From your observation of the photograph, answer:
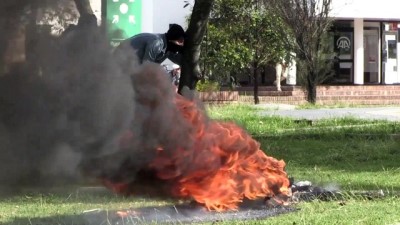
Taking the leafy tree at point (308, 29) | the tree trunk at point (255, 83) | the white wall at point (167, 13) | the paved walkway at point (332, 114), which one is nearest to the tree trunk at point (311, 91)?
the leafy tree at point (308, 29)

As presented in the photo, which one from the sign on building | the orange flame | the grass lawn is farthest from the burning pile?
the sign on building

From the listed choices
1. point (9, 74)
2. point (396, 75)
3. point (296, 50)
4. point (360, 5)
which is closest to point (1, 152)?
point (9, 74)

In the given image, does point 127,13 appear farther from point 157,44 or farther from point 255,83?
point 255,83

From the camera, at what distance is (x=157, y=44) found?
9.17 meters

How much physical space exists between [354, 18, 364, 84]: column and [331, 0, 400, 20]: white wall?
499 millimetres

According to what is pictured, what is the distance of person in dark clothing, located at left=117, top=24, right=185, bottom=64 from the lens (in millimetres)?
8758

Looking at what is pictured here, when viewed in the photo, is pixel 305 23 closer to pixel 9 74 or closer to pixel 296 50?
pixel 296 50

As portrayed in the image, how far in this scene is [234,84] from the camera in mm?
31953

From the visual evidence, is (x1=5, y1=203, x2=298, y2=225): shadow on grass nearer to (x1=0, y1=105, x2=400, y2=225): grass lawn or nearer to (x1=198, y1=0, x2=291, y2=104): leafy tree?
(x1=0, y1=105, x2=400, y2=225): grass lawn

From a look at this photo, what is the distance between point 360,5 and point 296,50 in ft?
23.0

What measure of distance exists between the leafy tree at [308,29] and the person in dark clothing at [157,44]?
2116cm

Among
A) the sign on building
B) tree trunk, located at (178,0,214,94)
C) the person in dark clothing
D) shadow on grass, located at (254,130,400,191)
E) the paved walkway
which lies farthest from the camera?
the paved walkway

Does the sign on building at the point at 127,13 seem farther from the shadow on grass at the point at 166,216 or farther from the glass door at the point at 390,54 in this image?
the glass door at the point at 390,54

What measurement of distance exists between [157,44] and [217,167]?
6.89ft
